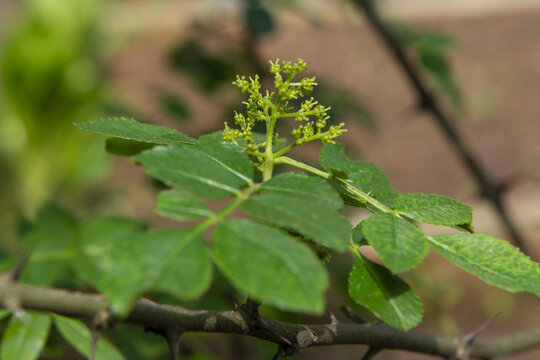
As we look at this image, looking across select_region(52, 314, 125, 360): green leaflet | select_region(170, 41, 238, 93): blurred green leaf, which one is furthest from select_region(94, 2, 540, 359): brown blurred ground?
select_region(52, 314, 125, 360): green leaflet

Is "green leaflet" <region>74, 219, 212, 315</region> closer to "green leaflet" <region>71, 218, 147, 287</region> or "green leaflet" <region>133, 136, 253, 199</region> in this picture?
"green leaflet" <region>133, 136, 253, 199</region>

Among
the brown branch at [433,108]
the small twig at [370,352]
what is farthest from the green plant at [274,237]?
the brown branch at [433,108]

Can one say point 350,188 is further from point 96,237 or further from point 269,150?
point 96,237

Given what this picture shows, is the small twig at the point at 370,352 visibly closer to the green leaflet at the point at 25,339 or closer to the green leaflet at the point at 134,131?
the green leaflet at the point at 134,131

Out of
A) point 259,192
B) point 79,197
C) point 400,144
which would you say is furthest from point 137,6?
point 259,192

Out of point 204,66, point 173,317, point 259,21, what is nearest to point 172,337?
point 173,317

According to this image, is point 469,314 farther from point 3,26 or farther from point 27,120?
point 3,26
